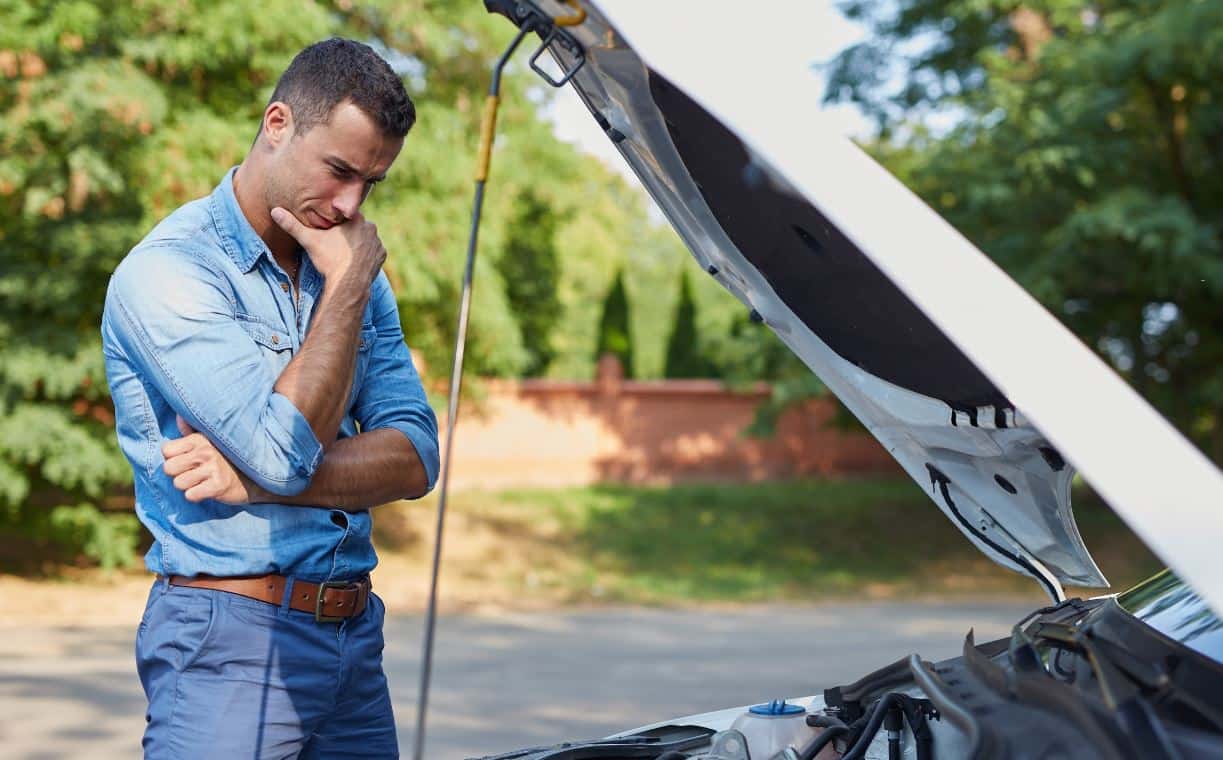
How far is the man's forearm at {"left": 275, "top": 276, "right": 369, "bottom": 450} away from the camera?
208cm

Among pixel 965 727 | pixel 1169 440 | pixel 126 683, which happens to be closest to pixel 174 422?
pixel 965 727

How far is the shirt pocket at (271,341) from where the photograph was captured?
221 cm

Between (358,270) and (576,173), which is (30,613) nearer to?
(576,173)

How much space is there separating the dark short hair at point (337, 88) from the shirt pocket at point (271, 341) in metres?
0.35

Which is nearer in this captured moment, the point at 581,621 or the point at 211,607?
the point at 211,607

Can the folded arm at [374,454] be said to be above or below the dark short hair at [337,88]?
below

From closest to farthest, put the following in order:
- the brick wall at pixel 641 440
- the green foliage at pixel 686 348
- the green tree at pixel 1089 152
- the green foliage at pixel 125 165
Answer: the green foliage at pixel 125 165
the green tree at pixel 1089 152
the brick wall at pixel 641 440
the green foliage at pixel 686 348

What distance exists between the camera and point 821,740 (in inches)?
80.1

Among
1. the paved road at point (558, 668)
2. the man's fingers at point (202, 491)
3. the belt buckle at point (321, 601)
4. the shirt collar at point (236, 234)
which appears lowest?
the belt buckle at point (321, 601)

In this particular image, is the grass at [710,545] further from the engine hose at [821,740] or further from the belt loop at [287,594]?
the engine hose at [821,740]

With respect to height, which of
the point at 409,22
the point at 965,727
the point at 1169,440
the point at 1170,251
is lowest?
the point at 965,727

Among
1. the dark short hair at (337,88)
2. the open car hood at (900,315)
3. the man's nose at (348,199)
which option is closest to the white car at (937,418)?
the open car hood at (900,315)

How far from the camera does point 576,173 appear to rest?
1548 cm

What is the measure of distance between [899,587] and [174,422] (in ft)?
45.4
